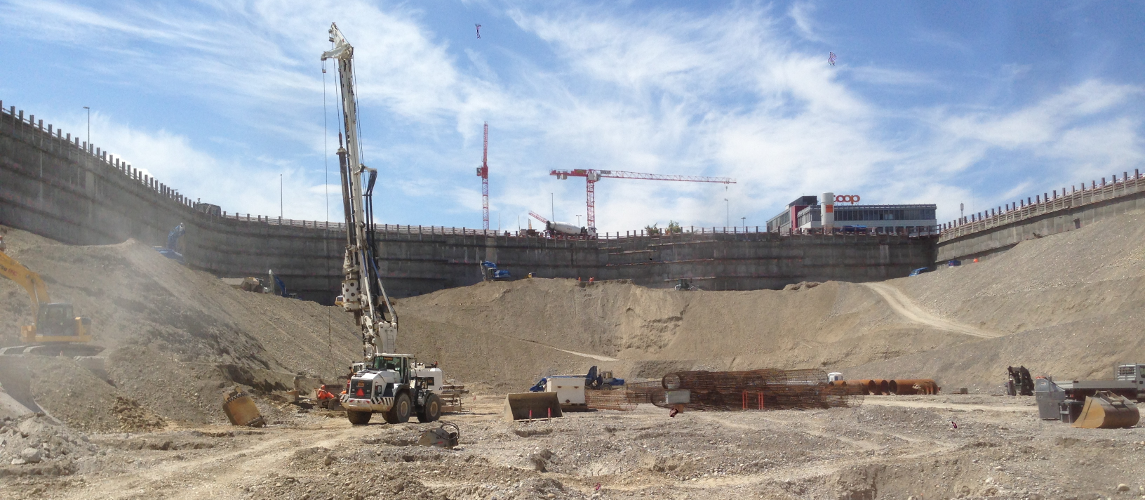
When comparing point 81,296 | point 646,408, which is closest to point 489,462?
point 646,408

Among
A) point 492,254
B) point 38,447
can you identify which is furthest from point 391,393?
point 492,254

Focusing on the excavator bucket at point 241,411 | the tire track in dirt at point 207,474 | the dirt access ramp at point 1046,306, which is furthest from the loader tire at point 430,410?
the dirt access ramp at point 1046,306

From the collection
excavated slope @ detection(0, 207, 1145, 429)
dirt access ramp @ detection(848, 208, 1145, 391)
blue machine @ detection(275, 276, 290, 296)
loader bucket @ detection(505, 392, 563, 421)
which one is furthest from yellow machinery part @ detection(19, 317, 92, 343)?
dirt access ramp @ detection(848, 208, 1145, 391)

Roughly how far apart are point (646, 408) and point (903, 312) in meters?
26.4

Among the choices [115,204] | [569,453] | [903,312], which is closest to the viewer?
[569,453]

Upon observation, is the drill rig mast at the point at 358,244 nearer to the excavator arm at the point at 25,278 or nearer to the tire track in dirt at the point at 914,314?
the excavator arm at the point at 25,278

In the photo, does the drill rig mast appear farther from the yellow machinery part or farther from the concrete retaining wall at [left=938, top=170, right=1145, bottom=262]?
the concrete retaining wall at [left=938, top=170, right=1145, bottom=262]

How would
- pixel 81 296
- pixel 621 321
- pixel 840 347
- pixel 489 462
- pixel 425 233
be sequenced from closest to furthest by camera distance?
pixel 489 462
pixel 81 296
pixel 840 347
pixel 621 321
pixel 425 233

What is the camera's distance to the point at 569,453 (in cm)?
1677

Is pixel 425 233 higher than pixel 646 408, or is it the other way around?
pixel 425 233

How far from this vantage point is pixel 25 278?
1026 inches

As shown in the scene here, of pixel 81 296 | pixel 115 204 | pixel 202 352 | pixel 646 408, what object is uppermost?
pixel 115 204

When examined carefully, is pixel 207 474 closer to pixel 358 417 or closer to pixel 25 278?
pixel 358 417

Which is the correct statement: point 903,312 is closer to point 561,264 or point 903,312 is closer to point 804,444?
point 561,264
